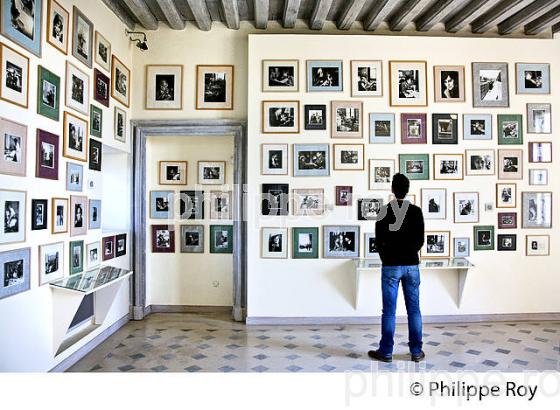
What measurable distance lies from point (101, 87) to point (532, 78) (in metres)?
6.03

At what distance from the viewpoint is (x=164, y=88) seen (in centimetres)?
537

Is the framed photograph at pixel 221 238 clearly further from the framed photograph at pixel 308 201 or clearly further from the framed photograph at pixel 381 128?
the framed photograph at pixel 381 128

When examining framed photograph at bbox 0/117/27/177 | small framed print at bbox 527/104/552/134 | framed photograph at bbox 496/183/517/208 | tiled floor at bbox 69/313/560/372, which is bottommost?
tiled floor at bbox 69/313/560/372

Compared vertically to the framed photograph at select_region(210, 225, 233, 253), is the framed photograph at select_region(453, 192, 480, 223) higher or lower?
higher

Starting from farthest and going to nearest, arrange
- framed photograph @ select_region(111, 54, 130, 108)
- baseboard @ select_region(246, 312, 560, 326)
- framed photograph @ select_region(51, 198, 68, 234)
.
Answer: baseboard @ select_region(246, 312, 560, 326) → framed photograph @ select_region(111, 54, 130, 108) → framed photograph @ select_region(51, 198, 68, 234)

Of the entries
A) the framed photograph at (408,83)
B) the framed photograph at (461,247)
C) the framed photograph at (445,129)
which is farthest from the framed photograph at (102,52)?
the framed photograph at (461,247)

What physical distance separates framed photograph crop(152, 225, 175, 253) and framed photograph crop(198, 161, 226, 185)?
91 centimetres

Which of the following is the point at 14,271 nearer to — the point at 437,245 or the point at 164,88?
the point at 164,88

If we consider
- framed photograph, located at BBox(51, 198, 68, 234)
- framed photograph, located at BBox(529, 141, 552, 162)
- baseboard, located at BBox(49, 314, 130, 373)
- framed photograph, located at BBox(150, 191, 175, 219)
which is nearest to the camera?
framed photograph, located at BBox(51, 198, 68, 234)

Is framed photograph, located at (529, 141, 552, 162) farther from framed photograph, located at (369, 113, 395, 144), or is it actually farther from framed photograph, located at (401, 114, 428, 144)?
framed photograph, located at (369, 113, 395, 144)

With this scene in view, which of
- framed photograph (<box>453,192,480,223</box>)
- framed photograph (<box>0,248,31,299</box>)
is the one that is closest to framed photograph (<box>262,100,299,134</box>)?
framed photograph (<box>453,192,480,223</box>)

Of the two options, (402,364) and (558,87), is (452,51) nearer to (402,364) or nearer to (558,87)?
(558,87)

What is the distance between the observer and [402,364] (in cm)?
373

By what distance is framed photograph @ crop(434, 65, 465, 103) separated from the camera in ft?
17.2
